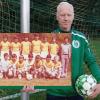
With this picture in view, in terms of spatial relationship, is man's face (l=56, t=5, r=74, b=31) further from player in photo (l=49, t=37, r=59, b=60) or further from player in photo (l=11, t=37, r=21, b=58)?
player in photo (l=11, t=37, r=21, b=58)

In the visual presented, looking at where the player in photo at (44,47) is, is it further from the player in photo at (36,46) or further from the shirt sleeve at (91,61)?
the shirt sleeve at (91,61)

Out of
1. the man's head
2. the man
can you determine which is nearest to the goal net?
the man

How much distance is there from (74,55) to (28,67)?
0.40m

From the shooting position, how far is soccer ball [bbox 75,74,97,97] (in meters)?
4.02

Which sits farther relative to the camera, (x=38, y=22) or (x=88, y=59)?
(x=38, y=22)

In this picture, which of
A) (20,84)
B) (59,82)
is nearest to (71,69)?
(59,82)

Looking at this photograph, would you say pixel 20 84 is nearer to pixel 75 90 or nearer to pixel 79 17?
pixel 75 90

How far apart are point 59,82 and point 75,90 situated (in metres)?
0.22

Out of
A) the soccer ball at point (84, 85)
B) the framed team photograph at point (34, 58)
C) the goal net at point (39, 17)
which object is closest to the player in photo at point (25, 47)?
the framed team photograph at point (34, 58)

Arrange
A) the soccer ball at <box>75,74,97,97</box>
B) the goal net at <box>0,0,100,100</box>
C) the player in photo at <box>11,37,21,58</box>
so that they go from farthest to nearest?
the goal net at <box>0,0,100,100</box>, the soccer ball at <box>75,74,97,97</box>, the player in photo at <box>11,37,21,58</box>

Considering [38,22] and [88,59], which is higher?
[38,22]

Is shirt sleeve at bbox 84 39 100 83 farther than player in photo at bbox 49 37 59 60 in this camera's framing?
Yes

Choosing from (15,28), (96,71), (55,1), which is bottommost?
(96,71)

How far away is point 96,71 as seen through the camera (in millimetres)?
4109
